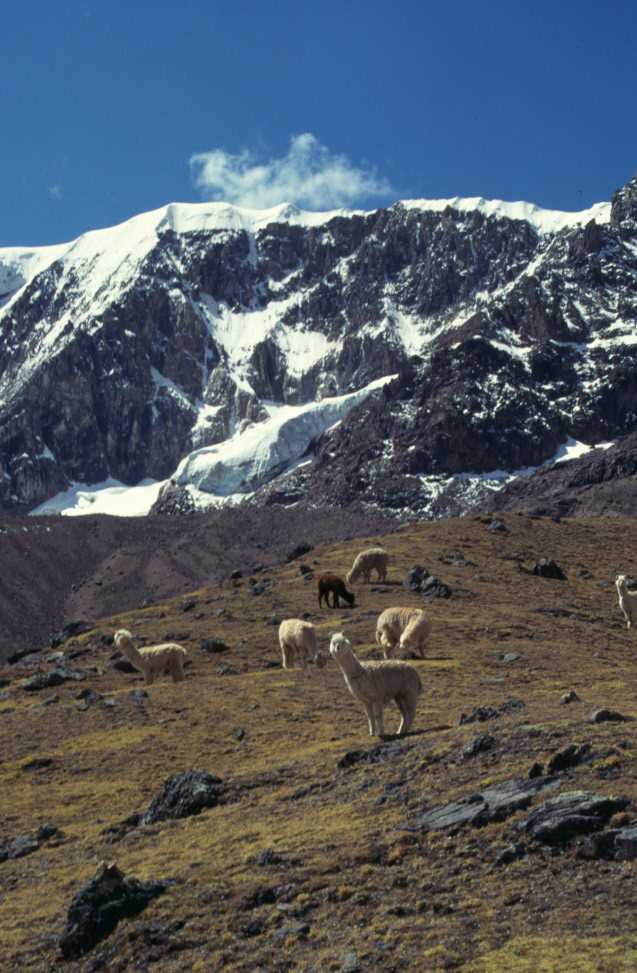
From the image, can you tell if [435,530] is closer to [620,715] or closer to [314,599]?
[314,599]

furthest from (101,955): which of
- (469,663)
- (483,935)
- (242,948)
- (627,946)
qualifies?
(469,663)

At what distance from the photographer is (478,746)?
90.5 feet

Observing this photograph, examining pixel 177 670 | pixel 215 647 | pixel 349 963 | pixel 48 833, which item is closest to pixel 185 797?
pixel 48 833

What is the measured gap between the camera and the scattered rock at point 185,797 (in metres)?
29.9

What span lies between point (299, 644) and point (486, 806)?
29.3 m

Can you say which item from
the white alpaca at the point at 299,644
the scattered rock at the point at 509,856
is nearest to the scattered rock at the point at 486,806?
the scattered rock at the point at 509,856

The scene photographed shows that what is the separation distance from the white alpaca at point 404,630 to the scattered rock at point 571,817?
2776cm

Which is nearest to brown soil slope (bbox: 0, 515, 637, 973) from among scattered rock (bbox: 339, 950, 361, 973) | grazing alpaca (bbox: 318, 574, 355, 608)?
scattered rock (bbox: 339, 950, 361, 973)

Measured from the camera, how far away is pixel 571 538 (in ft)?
299

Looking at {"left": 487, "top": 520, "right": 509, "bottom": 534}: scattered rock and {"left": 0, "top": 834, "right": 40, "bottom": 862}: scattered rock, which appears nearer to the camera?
{"left": 0, "top": 834, "right": 40, "bottom": 862}: scattered rock

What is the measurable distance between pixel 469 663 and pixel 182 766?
15.8 metres

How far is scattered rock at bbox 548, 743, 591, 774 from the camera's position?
958 inches

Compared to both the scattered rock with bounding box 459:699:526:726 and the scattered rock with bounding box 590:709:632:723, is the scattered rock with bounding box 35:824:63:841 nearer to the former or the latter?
the scattered rock with bounding box 459:699:526:726

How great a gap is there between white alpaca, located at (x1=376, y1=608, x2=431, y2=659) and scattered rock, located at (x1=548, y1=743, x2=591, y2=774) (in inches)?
997
